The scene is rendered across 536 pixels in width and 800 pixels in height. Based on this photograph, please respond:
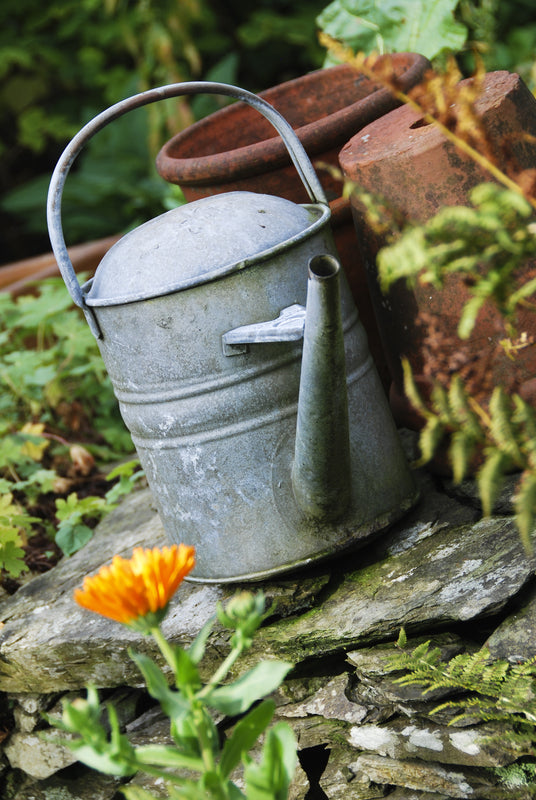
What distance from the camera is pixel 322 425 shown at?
133 centimetres

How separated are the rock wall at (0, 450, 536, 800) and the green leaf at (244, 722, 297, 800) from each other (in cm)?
46

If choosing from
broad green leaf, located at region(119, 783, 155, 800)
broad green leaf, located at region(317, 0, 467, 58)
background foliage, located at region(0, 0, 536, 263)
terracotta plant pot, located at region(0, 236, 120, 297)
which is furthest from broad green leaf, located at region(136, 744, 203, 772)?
background foliage, located at region(0, 0, 536, 263)

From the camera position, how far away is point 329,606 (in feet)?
5.03

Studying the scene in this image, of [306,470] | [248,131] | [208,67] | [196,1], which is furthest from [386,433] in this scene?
[208,67]

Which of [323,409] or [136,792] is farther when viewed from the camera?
[323,409]

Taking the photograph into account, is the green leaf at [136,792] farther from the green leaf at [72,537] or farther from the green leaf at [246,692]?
the green leaf at [72,537]

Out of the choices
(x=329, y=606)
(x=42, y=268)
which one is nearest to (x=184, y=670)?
(x=329, y=606)

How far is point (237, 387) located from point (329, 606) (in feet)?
1.55

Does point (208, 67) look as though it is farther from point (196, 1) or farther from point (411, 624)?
point (411, 624)

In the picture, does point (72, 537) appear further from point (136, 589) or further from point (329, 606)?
point (136, 589)

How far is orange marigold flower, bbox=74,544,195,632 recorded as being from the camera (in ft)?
2.86

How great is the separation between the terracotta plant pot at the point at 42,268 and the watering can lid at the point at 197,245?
199 cm

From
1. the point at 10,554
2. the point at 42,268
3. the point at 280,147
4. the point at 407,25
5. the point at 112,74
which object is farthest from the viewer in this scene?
the point at 112,74

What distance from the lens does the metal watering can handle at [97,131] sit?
1.52 metres
